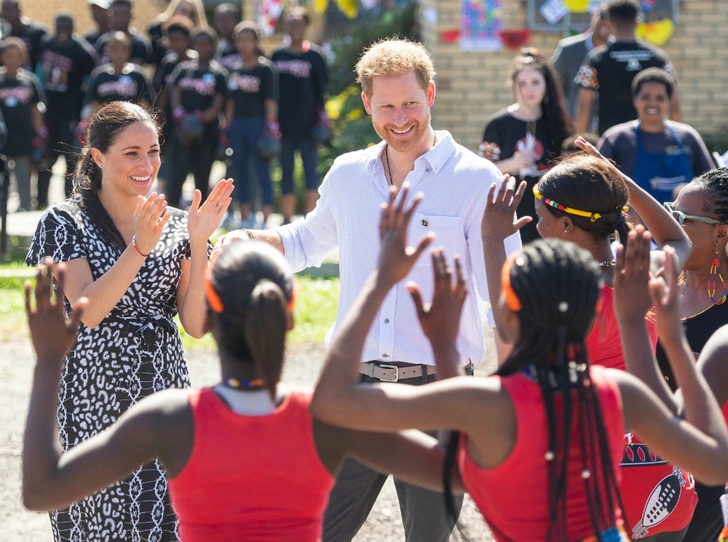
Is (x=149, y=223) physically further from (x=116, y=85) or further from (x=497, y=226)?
(x=116, y=85)

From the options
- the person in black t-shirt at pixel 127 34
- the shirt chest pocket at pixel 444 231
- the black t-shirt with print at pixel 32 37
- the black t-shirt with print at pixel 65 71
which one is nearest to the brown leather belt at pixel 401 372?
the shirt chest pocket at pixel 444 231

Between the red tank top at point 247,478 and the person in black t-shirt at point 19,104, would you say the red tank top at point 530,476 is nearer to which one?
the red tank top at point 247,478

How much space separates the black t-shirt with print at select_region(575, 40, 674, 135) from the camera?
8.63 metres

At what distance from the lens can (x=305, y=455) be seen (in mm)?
2434

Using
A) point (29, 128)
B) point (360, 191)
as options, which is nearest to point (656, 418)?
→ point (360, 191)

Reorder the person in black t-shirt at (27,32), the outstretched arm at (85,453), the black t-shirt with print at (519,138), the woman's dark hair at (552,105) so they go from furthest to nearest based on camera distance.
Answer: the person in black t-shirt at (27,32)
the woman's dark hair at (552,105)
the black t-shirt with print at (519,138)
the outstretched arm at (85,453)

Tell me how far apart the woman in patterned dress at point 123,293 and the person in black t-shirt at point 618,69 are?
5.55 m

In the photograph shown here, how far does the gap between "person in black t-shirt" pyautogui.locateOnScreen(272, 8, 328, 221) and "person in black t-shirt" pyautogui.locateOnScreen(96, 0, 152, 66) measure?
233 centimetres

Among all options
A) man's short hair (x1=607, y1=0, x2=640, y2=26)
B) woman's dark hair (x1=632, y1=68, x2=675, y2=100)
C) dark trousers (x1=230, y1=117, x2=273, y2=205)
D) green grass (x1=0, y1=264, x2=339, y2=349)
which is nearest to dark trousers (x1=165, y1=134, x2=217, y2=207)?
dark trousers (x1=230, y1=117, x2=273, y2=205)

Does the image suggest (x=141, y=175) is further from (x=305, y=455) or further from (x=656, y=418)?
(x=656, y=418)

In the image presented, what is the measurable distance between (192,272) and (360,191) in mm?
710

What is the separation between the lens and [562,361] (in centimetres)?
244

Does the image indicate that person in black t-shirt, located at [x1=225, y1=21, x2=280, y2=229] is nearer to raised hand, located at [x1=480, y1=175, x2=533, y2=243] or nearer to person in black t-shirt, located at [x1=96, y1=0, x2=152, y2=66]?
person in black t-shirt, located at [x1=96, y1=0, x2=152, y2=66]

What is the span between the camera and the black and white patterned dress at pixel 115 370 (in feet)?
12.4
